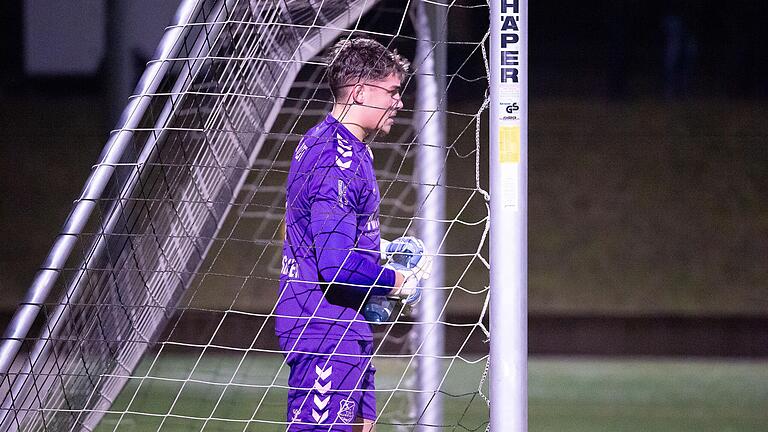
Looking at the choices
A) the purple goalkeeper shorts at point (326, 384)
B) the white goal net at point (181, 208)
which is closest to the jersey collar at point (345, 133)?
the white goal net at point (181, 208)

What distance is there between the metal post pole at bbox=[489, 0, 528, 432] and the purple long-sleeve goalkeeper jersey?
0.29 m

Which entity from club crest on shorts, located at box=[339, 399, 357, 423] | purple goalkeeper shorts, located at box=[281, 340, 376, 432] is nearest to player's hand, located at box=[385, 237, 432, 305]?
purple goalkeeper shorts, located at box=[281, 340, 376, 432]

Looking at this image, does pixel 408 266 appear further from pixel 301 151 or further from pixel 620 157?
pixel 620 157

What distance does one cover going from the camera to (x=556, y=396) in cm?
539

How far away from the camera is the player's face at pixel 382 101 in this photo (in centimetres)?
224

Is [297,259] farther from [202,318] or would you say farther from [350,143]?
[202,318]

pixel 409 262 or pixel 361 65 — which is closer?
pixel 361 65

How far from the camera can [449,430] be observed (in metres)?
3.97

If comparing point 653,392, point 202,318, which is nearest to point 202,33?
point 653,392

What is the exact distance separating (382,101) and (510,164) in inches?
14.5

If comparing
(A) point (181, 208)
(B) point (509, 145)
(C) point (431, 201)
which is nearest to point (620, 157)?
(C) point (431, 201)

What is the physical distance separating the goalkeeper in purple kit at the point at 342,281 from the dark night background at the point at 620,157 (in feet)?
19.2

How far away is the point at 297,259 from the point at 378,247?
0.19 metres

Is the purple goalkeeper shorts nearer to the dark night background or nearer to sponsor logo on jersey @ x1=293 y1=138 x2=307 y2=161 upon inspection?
sponsor logo on jersey @ x1=293 y1=138 x2=307 y2=161
